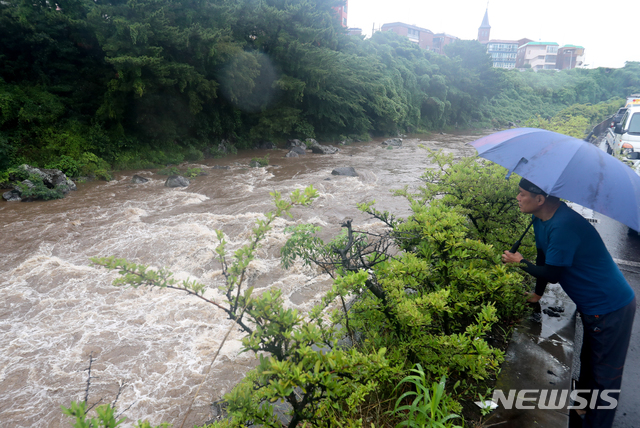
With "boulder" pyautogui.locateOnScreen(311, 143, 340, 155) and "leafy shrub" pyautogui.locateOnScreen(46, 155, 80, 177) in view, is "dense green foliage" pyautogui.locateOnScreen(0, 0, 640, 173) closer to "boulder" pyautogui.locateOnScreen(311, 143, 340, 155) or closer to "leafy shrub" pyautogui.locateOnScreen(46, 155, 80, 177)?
"leafy shrub" pyautogui.locateOnScreen(46, 155, 80, 177)

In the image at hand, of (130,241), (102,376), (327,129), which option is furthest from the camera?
(327,129)

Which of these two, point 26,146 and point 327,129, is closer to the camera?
point 26,146

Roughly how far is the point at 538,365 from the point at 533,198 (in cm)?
142

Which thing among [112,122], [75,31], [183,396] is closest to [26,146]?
[112,122]

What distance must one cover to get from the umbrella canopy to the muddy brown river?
12.7ft

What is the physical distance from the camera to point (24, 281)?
6637 mm

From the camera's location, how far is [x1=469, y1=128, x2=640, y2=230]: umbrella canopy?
223 cm

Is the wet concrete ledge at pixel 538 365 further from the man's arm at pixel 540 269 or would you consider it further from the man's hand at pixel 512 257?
the man's hand at pixel 512 257

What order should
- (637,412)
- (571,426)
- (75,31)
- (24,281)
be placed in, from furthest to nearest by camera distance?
(75,31)
(24,281)
(637,412)
(571,426)

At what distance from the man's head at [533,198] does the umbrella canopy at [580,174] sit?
92 mm

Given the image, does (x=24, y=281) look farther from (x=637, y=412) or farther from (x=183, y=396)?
(x=637, y=412)

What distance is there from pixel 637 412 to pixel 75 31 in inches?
826

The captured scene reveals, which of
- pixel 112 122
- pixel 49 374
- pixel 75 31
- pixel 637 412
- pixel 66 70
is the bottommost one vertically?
pixel 49 374

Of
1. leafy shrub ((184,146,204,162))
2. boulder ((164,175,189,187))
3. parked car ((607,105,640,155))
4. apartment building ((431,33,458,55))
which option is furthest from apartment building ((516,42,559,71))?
boulder ((164,175,189,187))
